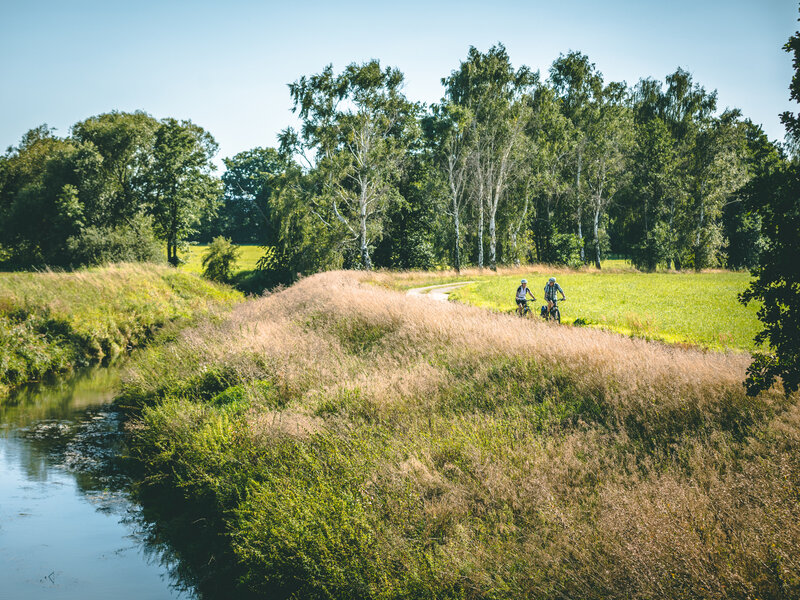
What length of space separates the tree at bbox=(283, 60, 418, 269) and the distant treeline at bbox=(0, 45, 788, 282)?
119 millimetres

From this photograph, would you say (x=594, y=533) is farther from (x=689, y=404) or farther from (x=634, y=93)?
(x=634, y=93)

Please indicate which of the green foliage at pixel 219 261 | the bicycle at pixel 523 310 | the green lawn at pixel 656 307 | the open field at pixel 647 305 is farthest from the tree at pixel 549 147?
the bicycle at pixel 523 310

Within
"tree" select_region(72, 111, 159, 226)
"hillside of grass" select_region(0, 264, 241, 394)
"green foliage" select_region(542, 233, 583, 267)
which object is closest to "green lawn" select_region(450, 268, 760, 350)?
"green foliage" select_region(542, 233, 583, 267)

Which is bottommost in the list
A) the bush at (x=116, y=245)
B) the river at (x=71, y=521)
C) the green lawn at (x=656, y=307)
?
the river at (x=71, y=521)

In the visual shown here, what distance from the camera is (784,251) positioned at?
4.62 meters

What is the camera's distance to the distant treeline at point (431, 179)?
38844mm

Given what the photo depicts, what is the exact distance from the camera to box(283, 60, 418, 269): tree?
37.4 metres

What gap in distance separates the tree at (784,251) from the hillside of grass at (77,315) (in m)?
20.4

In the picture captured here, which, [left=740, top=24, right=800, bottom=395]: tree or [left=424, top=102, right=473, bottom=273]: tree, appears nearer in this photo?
[left=740, top=24, right=800, bottom=395]: tree

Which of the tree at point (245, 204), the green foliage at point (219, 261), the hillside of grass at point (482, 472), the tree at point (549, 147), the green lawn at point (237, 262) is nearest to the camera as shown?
the hillside of grass at point (482, 472)

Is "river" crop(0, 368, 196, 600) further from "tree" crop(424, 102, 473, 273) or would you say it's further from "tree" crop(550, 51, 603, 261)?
"tree" crop(550, 51, 603, 261)

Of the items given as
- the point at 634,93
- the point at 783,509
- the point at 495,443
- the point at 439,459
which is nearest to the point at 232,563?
the point at 439,459

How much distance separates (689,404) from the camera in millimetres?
8359

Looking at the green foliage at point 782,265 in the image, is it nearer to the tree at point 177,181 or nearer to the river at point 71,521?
the river at point 71,521
